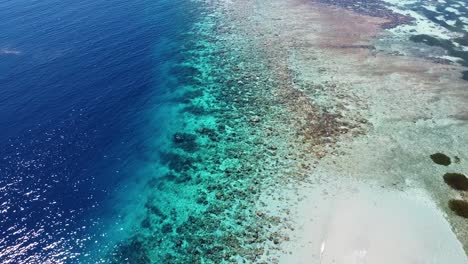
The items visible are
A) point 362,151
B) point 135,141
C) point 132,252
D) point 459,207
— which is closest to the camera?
point 132,252

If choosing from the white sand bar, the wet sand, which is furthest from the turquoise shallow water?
the white sand bar

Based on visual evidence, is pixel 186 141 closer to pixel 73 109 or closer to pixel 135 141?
pixel 135 141

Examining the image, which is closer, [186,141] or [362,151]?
[362,151]

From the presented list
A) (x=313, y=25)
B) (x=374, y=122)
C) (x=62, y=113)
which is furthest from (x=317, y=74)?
(x=62, y=113)

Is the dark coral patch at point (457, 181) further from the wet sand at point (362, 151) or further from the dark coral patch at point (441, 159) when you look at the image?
the dark coral patch at point (441, 159)

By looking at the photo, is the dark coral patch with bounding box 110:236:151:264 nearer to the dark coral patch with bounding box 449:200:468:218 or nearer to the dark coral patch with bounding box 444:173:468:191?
the dark coral patch with bounding box 449:200:468:218

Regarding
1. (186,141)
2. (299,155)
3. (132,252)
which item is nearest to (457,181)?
(299,155)
